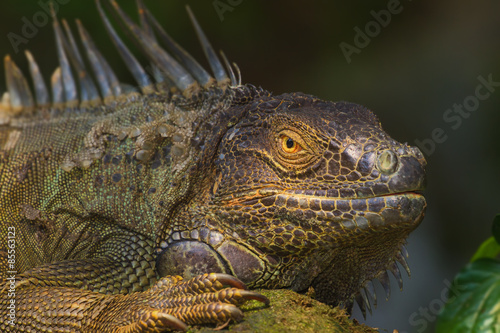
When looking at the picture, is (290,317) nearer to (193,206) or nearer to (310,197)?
(310,197)

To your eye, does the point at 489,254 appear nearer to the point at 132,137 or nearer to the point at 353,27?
the point at 132,137

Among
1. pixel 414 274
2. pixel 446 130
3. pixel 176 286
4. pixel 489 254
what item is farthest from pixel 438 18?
pixel 176 286
